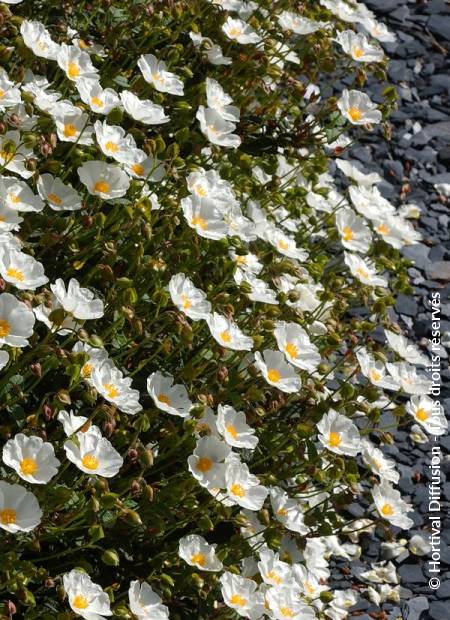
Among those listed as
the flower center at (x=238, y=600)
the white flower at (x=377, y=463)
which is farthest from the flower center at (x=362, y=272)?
the flower center at (x=238, y=600)

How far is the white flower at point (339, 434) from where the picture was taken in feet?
9.48

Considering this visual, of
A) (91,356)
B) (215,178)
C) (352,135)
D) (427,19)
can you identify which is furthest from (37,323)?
(427,19)

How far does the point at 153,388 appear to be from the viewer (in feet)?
8.90

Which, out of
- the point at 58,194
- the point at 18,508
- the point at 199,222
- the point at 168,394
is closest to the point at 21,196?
→ the point at 58,194

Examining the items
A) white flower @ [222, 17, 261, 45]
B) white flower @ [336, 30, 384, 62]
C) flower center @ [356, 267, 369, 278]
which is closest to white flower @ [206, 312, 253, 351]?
flower center @ [356, 267, 369, 278]

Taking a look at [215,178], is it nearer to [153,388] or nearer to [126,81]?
[126,81]

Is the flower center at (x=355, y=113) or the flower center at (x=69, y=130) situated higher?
the flower center at (x=355, y=113)

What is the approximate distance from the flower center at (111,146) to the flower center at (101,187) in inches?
4.3

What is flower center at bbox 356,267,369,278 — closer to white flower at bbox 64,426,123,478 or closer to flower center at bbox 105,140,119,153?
flower center at bbox 105,140,119,153

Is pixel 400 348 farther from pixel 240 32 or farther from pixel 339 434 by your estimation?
pixel 240 32

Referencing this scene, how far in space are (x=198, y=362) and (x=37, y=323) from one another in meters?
0.47

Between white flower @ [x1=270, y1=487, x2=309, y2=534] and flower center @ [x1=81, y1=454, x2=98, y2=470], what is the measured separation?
594 millimetres

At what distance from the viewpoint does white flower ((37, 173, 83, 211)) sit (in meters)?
2.87

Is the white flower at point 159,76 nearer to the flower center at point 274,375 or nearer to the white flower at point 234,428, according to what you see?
the flower center at point 274,375
